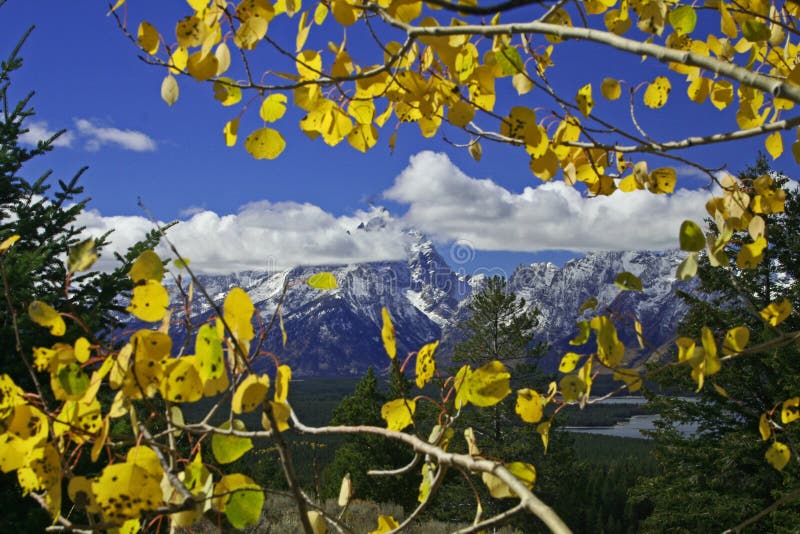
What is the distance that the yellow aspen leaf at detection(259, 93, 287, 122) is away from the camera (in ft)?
3.45

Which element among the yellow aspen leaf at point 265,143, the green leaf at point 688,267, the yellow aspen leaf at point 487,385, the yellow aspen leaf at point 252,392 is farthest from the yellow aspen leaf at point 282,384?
the green leaf at point 688,267

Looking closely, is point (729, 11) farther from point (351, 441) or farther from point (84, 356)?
point (351, 441)

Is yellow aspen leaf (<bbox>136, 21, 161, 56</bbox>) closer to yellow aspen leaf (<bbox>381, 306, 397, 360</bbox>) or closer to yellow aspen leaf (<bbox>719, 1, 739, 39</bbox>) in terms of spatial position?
yellow aspen leaf (<bbox>381, 306, 397, 360</bbox>)

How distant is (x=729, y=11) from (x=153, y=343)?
138 centimetres

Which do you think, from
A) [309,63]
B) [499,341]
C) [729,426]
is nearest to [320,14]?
[309,63]

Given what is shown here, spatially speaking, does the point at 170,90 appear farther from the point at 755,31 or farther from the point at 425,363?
the point at 755,31

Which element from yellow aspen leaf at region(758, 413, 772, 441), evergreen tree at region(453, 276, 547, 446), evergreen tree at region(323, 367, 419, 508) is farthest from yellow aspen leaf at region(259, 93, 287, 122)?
evergreen tree at region(323, 367, 419, 508)

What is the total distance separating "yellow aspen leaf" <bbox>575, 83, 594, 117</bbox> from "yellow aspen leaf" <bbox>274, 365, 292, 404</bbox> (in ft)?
2.56

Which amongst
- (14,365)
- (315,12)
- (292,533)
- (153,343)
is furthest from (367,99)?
(292,533)

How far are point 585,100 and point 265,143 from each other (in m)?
0.67

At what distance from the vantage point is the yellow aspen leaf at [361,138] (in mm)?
1207

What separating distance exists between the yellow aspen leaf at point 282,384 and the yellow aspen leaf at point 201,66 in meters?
0.51

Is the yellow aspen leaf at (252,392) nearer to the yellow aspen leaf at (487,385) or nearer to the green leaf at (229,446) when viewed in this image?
the green leaf at (229,446)

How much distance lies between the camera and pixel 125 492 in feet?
2.10
